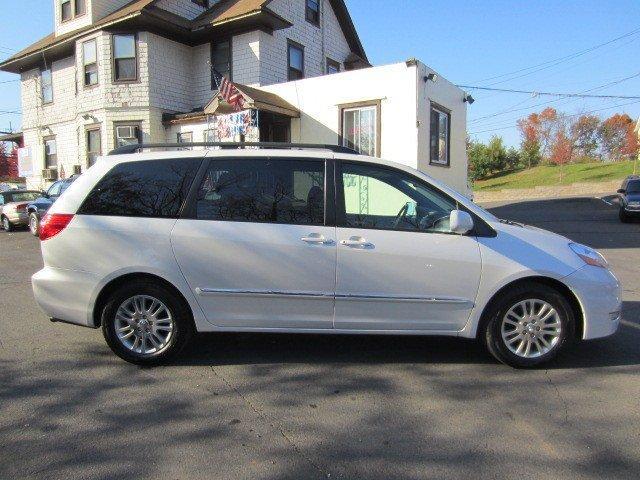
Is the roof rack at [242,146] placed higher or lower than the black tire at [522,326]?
higher

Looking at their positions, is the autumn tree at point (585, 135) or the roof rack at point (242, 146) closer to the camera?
the roof rack at point (242, 146)

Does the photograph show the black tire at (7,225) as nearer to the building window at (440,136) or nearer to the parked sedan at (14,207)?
the parked sedan at (14,207)

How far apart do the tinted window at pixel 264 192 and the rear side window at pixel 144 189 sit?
0.19m

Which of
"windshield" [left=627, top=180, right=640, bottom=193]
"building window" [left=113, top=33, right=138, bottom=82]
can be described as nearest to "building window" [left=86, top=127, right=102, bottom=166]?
"building window" [left=113, top=33, right=138, bottom=82]

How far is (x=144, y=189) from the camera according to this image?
14.3ft

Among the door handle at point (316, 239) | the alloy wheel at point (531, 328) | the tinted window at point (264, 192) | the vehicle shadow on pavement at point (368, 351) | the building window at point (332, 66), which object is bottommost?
the vehicle shadow on pavement at point (368, 351)

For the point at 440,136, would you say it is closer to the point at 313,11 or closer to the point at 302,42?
the point at 302,42

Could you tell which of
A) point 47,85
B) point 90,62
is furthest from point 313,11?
point 47,85

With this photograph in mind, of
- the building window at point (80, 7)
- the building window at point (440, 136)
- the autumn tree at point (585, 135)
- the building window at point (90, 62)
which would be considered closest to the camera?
the building window at point (440, 136)

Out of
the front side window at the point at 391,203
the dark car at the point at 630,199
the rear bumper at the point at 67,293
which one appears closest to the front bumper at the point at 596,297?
the front side window at the point at 391,203

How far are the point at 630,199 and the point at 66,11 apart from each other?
2156cm

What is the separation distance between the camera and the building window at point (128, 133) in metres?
17.6

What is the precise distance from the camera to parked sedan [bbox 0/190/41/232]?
16984 millimetres

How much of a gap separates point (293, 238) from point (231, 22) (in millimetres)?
14992
